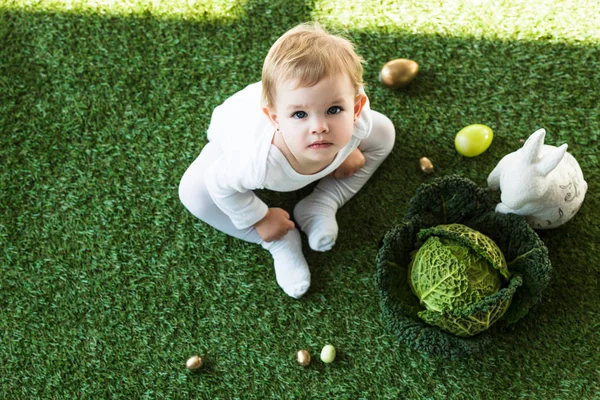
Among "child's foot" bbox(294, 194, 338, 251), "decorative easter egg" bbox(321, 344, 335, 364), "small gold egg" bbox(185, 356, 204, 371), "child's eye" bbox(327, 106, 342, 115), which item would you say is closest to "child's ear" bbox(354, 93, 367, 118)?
"child's eye" bbox(327, 106, 342, 115)

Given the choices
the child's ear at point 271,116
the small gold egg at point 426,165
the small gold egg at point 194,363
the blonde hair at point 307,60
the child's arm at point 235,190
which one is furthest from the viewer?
the small gold egg at point 426,165

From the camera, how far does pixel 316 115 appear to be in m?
1.20

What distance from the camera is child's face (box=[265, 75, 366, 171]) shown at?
1.17 meters

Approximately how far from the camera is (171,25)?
183cm

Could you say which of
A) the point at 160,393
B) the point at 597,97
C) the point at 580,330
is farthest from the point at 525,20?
the point at 160,393

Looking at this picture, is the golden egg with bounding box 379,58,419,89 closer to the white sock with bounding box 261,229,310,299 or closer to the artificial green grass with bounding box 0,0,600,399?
the artificial green grass with bounding box 0,0,600,399

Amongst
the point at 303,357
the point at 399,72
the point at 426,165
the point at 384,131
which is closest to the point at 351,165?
the point at 384,131

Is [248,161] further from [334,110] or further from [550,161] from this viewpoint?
[550,161]

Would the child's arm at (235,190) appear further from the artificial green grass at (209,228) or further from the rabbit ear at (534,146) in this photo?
the rabbit ear at (534,146)

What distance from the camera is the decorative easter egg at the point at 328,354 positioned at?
1571mm

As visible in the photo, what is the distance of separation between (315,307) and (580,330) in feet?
2.46

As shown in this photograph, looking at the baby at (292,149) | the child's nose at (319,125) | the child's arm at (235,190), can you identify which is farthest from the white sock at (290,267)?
the child's nose at (319,125)

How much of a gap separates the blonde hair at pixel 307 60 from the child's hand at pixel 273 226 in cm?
45

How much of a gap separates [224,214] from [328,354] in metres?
0.50
